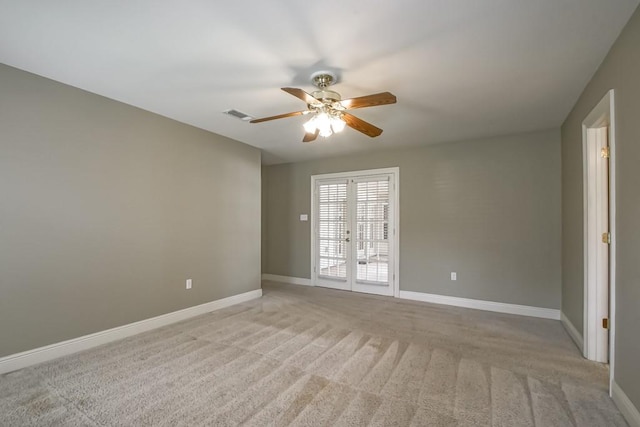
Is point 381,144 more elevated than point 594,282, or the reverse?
point 381,144

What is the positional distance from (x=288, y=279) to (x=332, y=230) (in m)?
1.47

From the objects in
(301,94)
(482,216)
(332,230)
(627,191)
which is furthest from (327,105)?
(332,230)

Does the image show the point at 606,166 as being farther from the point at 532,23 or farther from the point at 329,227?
the point at 329,227

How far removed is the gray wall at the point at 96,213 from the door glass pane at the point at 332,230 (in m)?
2.05

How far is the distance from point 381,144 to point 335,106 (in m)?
2.47

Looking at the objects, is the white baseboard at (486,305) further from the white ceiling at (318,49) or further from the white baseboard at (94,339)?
the white baseboard at (94,339)

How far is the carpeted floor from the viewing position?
1.96 meters

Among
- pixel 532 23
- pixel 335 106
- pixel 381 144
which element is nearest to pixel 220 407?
pixel 335 106

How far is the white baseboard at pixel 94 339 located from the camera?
2.53 m

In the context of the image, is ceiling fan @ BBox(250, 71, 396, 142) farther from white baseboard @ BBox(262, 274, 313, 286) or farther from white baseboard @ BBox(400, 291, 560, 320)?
A: white baseboard @ BBox(262, 274, 313, 286)

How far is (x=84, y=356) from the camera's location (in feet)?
9.14

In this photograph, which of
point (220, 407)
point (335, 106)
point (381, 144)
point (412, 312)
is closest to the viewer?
point (220, 407)

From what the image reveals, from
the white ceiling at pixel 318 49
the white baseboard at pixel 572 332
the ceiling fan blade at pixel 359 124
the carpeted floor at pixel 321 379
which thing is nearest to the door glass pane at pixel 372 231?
the carpeted floor at pixel 321 379

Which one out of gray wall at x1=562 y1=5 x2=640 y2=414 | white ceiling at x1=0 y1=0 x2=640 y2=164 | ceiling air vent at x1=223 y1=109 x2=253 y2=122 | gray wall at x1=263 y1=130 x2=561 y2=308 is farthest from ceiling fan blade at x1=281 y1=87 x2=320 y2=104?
gray wall at x1=263 y1=130 x2=561 y2=308
